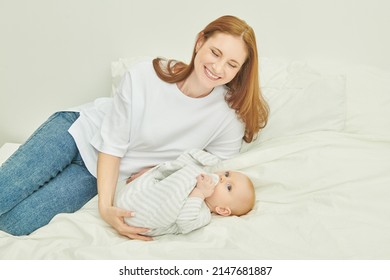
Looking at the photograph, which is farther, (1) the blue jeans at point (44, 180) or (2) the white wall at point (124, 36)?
(2) the white wall at point (124, 36)

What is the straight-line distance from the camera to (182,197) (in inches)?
44.5

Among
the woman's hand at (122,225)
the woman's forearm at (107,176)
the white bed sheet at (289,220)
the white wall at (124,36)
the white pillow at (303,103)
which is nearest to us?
the white bed sheet at (289,220)

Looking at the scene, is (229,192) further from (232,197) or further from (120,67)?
(120,67)

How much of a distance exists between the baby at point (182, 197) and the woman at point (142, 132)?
0.06 m

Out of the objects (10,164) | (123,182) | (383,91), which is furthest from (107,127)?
(383,91)

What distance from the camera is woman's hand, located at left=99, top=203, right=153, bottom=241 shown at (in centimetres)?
115

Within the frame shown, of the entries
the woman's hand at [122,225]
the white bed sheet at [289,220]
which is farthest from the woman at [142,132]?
the white bed sheet at [289,220]

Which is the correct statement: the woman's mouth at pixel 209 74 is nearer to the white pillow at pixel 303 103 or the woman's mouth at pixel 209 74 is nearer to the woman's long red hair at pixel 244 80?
the woman's long red hair at pixel 244 80

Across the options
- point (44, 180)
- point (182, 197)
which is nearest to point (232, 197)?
point (182, 197)

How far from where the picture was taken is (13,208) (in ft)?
4.15

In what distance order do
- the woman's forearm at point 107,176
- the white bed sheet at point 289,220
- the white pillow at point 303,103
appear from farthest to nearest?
the white pillow at point 303,103 → the woman's forearm at point 107,176 → the white bed sheet at point 289,220

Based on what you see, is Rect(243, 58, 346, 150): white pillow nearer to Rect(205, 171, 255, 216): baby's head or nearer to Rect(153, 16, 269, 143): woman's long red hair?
Rect(153, 16, 269, 143): woman's long red hair

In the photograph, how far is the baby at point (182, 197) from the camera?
3.68ft
